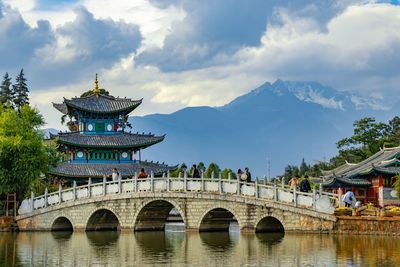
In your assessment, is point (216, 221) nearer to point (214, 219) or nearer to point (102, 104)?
point (214, 219)

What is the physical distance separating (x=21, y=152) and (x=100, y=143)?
37.7ft

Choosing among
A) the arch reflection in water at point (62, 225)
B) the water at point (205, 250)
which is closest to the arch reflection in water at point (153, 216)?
the water at point (205, 250)

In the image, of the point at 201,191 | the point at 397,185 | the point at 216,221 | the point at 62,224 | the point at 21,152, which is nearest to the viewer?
the point at 201,191

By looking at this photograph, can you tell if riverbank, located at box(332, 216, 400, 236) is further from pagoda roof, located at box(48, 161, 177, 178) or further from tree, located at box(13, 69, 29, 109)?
tree, located at box(13, 69, 29, 109)

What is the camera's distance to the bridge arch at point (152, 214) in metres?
30.1

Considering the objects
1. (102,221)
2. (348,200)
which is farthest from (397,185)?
(102,221)

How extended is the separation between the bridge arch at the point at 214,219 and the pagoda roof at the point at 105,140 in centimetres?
1503

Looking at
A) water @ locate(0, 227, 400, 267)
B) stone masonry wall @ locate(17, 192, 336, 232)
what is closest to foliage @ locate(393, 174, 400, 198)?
water @ locate(0, 227, 400, 267)

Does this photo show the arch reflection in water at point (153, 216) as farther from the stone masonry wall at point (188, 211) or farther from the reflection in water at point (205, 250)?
the reflection in water at point (205, 250)

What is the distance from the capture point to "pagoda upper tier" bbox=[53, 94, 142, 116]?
45.2 m

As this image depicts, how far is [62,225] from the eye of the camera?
109 feet

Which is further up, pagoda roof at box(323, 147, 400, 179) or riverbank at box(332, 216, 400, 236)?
pagoda roof at box(323, 147, 400, 179)

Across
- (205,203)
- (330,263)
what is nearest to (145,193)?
(205,203)

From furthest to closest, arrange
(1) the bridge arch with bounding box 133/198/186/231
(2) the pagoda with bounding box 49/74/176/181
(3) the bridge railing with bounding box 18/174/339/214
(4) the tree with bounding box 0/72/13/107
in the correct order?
(4) the tree with bounding box 0/72/13/107, (2) the pagoda with bounding box 49/74/176/181, (1) the bridge arch with bounding box 133/198/186/231, (3) the bridge railing with bounding box 18/174/339/214
